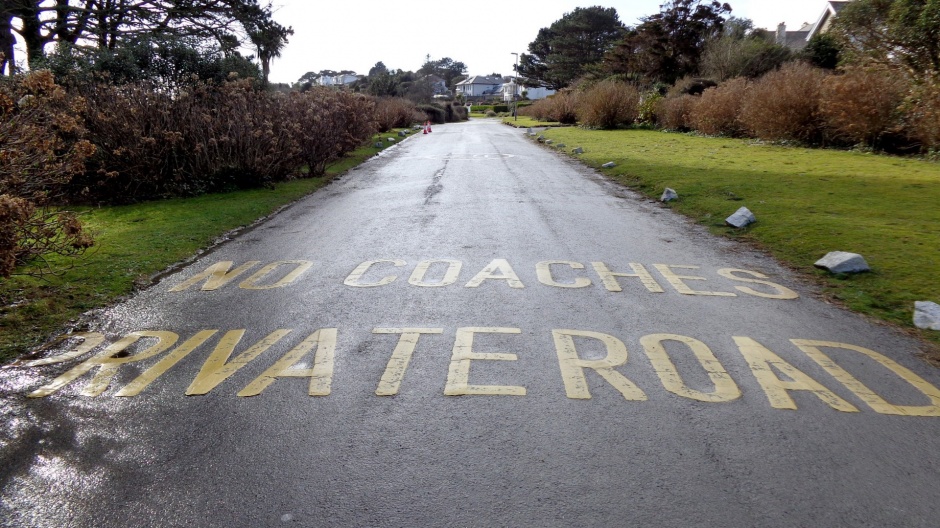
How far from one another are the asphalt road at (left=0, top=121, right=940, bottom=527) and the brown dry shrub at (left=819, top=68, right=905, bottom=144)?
12.8 metres

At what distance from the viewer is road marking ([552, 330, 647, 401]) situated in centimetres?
426

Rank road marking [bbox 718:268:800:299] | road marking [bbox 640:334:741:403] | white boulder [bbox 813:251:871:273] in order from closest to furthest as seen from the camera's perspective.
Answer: road marking [bbox 640:334:741:403]
road marking [bbox 718:268:800:299]
white boulder [bbox 813:251:871:273]

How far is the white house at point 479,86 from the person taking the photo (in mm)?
139125

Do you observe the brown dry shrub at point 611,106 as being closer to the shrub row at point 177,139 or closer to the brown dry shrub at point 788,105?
the brown dry shrub at point 788,105

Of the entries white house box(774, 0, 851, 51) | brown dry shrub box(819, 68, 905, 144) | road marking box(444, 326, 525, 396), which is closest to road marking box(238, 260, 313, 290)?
road marking box(444, 326, 525, 396)

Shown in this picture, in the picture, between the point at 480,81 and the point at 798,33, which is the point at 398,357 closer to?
the point at 798,33

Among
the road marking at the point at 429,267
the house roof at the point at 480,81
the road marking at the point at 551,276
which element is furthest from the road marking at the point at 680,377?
the house roof at the point at 480,81

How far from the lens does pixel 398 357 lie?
485 cm

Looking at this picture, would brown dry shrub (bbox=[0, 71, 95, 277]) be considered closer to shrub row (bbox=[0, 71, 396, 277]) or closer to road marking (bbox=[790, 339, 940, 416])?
shrub row (bbox=[0, 71, 396, 277])

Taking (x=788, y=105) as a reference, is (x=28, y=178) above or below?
below

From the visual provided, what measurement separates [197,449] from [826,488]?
343 cm

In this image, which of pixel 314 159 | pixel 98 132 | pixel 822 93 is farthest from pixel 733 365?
pixel 822 93

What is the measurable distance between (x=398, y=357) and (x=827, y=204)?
357 inches

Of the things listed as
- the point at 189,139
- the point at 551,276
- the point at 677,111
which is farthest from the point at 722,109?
the point at 551,276
